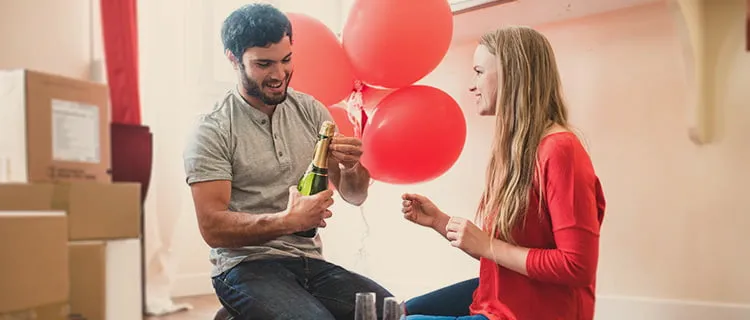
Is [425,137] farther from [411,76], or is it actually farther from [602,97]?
[602,97]

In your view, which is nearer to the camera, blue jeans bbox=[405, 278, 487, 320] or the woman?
the woman

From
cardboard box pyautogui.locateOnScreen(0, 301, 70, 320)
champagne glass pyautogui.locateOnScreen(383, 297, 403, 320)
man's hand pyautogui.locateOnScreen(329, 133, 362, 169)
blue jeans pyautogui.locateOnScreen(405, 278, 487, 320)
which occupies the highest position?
man's hand pyautogui.locateOnScreen(329, 133, 362, 169)

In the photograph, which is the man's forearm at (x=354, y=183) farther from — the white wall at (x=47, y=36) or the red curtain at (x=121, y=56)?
the white wall at (x=47, y=36)

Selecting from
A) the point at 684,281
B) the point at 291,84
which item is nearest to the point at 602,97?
the point at 684,281

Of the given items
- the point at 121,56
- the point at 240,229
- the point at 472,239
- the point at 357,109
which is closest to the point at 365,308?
the point at 472,239

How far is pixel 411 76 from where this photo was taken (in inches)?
68.2

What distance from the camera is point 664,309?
176 cm

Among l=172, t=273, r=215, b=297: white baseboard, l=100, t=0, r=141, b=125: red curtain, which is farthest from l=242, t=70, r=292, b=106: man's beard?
l=172, t=273, r=215, b=297: white baseboard

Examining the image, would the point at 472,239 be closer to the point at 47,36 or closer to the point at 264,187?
the point at 264,187

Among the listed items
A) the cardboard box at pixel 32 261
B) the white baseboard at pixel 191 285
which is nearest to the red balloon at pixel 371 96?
the cardboard box at pixel 32 261

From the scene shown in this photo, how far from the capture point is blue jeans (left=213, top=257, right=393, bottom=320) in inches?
47.7

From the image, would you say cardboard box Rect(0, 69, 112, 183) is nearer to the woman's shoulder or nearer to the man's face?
the man's face

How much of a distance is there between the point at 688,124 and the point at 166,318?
74.6 inches

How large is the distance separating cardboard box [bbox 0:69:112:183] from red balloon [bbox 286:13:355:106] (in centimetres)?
85
